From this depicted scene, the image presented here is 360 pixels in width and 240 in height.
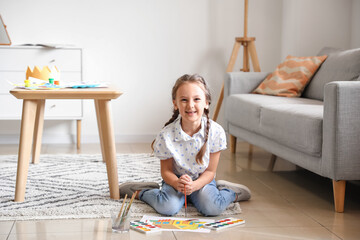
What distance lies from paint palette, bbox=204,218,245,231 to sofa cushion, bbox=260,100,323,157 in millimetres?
504

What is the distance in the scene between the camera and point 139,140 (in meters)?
4.23

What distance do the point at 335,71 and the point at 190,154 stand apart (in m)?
1.42

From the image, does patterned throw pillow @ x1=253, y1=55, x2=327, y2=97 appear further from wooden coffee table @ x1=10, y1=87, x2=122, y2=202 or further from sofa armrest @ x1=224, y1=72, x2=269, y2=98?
wooden coffee table @ x1=10, y1=87, x2=122, y2=202

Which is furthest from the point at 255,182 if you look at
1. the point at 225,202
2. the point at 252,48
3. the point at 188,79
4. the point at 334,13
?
the point at 334,13

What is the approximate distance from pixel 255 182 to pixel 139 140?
1.73 m

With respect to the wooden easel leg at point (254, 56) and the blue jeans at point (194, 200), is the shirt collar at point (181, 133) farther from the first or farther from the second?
the wooden easel leg at point (254, 56)

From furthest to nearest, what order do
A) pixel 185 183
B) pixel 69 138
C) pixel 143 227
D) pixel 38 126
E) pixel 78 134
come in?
pixel 69 138 → pixel 78 134 → pixel 38 126 → pixel 185 183 → pixel 143 227

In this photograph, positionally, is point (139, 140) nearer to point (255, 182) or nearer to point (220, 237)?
point (255, 182)

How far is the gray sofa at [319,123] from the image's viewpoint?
2.02m

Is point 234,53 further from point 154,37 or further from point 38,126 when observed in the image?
point 38,126

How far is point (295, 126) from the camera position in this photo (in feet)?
7.70

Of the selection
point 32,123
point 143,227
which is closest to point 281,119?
point 143,227

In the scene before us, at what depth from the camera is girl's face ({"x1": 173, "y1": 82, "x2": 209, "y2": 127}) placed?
1.97 metres

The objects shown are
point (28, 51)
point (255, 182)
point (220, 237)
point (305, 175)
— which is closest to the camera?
point (220, 237)
